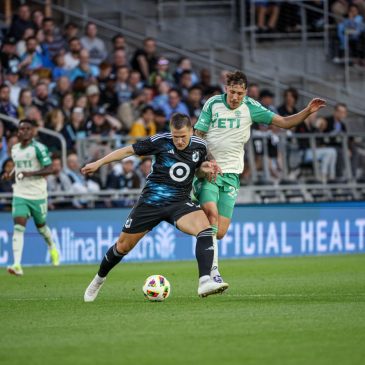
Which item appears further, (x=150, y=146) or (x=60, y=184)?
(x=60, y=184)

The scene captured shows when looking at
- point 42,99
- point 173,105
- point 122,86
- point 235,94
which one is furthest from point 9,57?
point 235,94

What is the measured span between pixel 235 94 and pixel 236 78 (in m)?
0.23

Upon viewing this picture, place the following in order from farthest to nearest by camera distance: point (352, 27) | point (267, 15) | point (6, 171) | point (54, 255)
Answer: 1. point (267, 15)
2. point (352, 27)
3. point (6, 171)
4. point (54, 255)

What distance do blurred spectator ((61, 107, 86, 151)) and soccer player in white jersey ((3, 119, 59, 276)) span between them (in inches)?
148

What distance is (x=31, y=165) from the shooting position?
18.5m

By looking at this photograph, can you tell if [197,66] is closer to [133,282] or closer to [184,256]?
[184,256]

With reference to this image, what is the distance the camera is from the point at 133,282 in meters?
15.7

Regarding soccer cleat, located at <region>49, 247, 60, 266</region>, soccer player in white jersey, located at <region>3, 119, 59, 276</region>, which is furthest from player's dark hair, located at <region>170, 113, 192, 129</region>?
soccer cleat, located at <region>49, 247, 60, 266</region>

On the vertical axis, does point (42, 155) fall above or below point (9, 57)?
below

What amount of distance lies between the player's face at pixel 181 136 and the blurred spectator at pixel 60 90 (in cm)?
1188

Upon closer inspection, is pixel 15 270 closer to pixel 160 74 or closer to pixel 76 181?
pixel 76 181

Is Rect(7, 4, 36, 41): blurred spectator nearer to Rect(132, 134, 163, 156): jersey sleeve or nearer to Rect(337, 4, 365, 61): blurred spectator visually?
Rect(337, 4, 365, 61): blurred spectator

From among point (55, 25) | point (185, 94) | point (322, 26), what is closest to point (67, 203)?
point (185, 94)

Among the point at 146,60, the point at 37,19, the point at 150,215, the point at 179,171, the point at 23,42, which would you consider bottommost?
the point at 150,215
